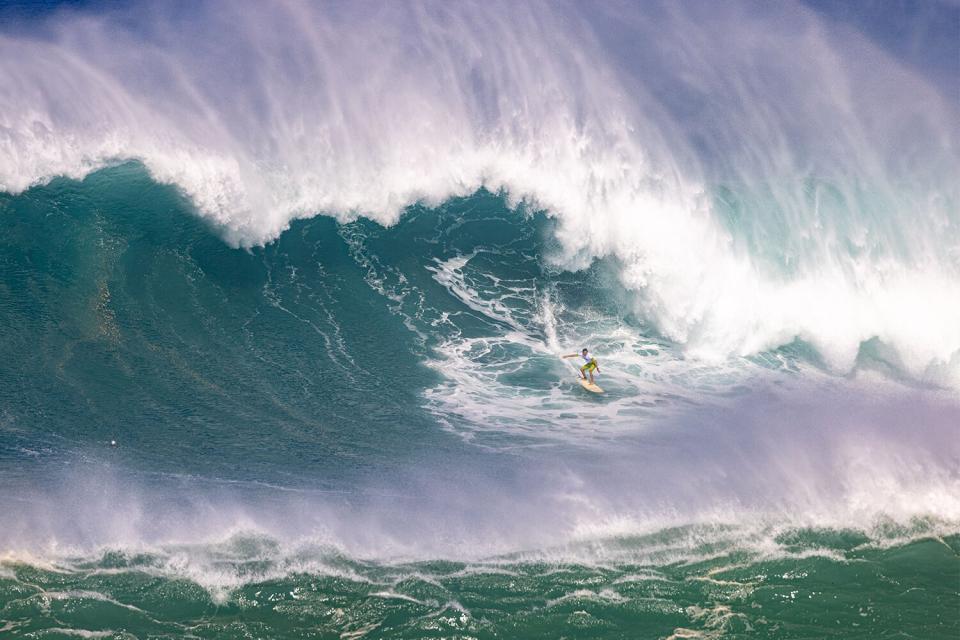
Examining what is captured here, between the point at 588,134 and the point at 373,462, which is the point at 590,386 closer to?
the point at 373,462

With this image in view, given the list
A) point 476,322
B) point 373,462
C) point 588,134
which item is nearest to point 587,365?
point 476,322

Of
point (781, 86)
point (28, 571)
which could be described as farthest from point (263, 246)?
point (781, 86)

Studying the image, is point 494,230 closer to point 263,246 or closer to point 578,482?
point 263,246

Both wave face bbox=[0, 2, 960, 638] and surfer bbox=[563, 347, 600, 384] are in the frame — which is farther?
surfer bbox=[563, 347, 600, 384]

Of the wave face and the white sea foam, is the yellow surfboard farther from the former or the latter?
the white sea foam

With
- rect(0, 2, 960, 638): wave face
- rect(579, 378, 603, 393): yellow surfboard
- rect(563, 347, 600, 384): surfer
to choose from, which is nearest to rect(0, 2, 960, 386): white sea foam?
rect(0, 2, 960, 638): wave face

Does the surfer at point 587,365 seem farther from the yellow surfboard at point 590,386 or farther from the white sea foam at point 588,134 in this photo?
the white sea foam at point 588,134
